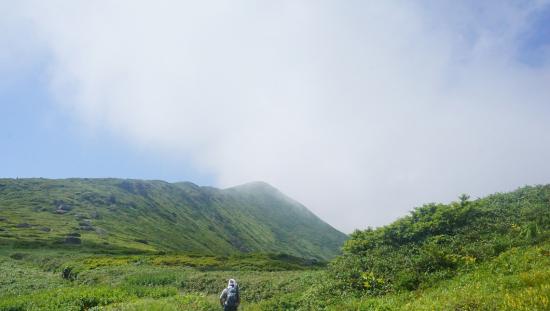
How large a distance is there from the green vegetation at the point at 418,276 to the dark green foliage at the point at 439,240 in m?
0.06

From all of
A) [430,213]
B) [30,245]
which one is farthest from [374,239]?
[30,245]

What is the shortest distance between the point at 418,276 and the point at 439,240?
611 centimetres

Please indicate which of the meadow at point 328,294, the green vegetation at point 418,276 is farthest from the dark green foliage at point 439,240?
the meadow at point 328,294

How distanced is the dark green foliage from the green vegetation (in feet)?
0.20

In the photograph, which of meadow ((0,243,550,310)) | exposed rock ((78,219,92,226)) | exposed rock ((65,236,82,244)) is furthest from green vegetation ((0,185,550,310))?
exposed rock ((78,219,92,226))

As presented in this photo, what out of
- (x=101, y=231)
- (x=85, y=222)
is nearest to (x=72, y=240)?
(x=101, y=231)

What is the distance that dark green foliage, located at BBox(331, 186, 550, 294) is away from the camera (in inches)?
897

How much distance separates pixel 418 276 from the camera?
22.1 metres

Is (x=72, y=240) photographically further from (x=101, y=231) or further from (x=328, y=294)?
(x=328, y=294)

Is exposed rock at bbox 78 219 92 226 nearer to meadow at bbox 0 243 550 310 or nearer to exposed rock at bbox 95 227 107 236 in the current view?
exposed rock at bbox 95 227 107 236

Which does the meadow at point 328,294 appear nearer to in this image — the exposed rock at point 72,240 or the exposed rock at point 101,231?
the exposed rock at point 72,240

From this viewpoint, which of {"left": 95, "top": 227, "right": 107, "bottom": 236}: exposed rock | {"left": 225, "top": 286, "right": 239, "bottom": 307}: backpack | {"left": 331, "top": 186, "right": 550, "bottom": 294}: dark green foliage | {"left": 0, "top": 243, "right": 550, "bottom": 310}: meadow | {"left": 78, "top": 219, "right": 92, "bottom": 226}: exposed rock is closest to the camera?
{"left": 0, "top": 243, "right": 550, "bottom": 310}: meadow

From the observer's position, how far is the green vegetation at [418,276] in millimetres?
15922

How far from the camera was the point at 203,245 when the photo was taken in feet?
597
